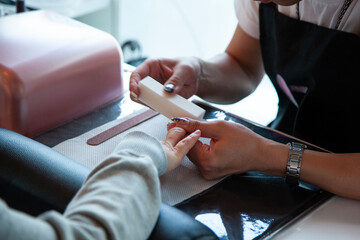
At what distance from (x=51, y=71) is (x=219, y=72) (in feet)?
1.43

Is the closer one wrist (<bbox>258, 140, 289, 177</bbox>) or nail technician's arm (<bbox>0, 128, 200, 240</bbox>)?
nail technician's arm (<bbox>0, 128, 200, 240</bbox>)

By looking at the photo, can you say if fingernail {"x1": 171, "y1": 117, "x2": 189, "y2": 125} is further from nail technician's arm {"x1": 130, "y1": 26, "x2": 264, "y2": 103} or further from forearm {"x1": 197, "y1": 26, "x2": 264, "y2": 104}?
forearm {"x1": 197, "y1": 26, "x2": 264, "y2": 104}

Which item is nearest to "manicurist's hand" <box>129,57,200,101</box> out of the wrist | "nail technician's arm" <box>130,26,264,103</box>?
"nail technician's arm" <box>130,26,264,103</box>

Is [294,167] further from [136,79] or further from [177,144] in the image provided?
[136,79]

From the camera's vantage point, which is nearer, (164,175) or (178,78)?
(164,175)

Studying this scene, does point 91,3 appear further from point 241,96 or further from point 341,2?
point 341,2

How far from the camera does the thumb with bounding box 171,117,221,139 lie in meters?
0.78

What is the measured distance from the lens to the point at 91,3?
2.12 meters

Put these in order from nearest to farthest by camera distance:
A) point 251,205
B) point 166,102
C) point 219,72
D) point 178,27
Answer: point 251,205
point 166,102
point 219,72
point 178,27

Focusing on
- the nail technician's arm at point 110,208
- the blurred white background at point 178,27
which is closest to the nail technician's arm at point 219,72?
the nail technician's arm at point 110,208

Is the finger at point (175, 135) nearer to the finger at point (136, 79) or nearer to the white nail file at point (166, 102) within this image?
the white nail file at point (166, 102)

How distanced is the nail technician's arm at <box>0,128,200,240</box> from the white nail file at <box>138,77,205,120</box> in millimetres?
196

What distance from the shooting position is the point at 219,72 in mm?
1112

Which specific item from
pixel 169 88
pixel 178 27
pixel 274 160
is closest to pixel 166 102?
pixel 169 88
